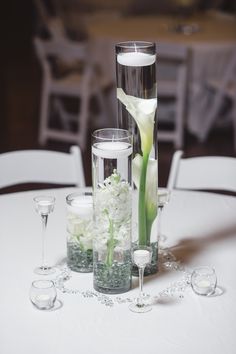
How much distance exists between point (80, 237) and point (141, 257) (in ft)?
0.80

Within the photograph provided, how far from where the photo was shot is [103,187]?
1874 mm

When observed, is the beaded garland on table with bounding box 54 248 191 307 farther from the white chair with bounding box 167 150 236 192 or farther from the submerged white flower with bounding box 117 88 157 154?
the white chair with bounding box 167 150 236 192

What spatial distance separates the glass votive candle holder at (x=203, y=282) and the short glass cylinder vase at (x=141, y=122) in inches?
5.7

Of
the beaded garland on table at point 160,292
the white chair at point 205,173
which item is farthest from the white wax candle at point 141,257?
the white chair at point 205,173

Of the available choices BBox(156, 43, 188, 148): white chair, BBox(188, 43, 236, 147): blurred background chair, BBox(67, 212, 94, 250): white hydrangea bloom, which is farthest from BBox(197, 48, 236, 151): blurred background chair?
BBox(67, 212, 94, 250): white hydrangea bloom

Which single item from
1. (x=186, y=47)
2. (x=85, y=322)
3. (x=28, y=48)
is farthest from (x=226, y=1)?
(x=85, y=322)

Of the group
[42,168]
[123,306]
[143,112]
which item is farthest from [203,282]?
[42,168]

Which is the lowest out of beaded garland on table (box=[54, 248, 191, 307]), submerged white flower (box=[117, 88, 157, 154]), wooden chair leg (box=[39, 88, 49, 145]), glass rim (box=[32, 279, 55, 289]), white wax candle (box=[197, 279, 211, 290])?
wooden chair leg (box=[39, 88, 49, 145])

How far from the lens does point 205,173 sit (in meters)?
2.76

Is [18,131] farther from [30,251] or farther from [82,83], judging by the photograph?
Result: [30,251]

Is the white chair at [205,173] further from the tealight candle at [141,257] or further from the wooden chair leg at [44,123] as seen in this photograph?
the wooden chair leg at [44,123]

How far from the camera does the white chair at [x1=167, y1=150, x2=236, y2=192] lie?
2.73 metres

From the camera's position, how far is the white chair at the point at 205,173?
2729mm

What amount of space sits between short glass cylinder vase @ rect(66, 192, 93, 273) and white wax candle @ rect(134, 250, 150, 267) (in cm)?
21
